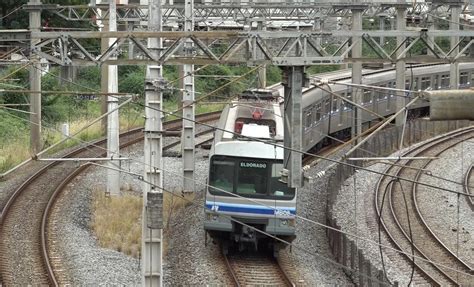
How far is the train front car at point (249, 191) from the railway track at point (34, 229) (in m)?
2.43

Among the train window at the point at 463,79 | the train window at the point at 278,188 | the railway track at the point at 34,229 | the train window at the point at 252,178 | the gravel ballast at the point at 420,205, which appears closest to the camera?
the railway track at the point at 34,229

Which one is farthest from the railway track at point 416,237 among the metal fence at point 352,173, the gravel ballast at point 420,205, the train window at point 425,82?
the train window at point 425,82

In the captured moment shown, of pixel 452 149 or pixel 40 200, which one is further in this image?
pixel 452 149

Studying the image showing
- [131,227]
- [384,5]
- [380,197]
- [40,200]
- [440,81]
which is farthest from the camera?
[440,81]

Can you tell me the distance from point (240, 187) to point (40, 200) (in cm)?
644

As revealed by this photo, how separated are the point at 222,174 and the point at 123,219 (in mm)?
3858

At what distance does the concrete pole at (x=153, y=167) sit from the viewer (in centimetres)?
1255

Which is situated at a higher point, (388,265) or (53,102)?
(53,102)

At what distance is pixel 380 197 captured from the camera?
24.0 m

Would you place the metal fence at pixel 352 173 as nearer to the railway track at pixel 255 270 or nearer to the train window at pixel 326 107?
the railway track at pixel 255 270

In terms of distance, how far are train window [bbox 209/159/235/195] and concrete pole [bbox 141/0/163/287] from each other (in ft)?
13.6

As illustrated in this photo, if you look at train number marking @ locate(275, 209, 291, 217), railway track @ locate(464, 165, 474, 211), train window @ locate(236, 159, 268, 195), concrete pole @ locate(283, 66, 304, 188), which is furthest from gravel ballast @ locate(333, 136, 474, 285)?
concrete pole @ locate(283, 66, 304, 188)

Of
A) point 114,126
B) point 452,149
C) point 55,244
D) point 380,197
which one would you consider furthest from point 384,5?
point 55,244

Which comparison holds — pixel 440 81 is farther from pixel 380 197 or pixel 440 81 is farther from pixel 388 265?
→ pixel 388 265
